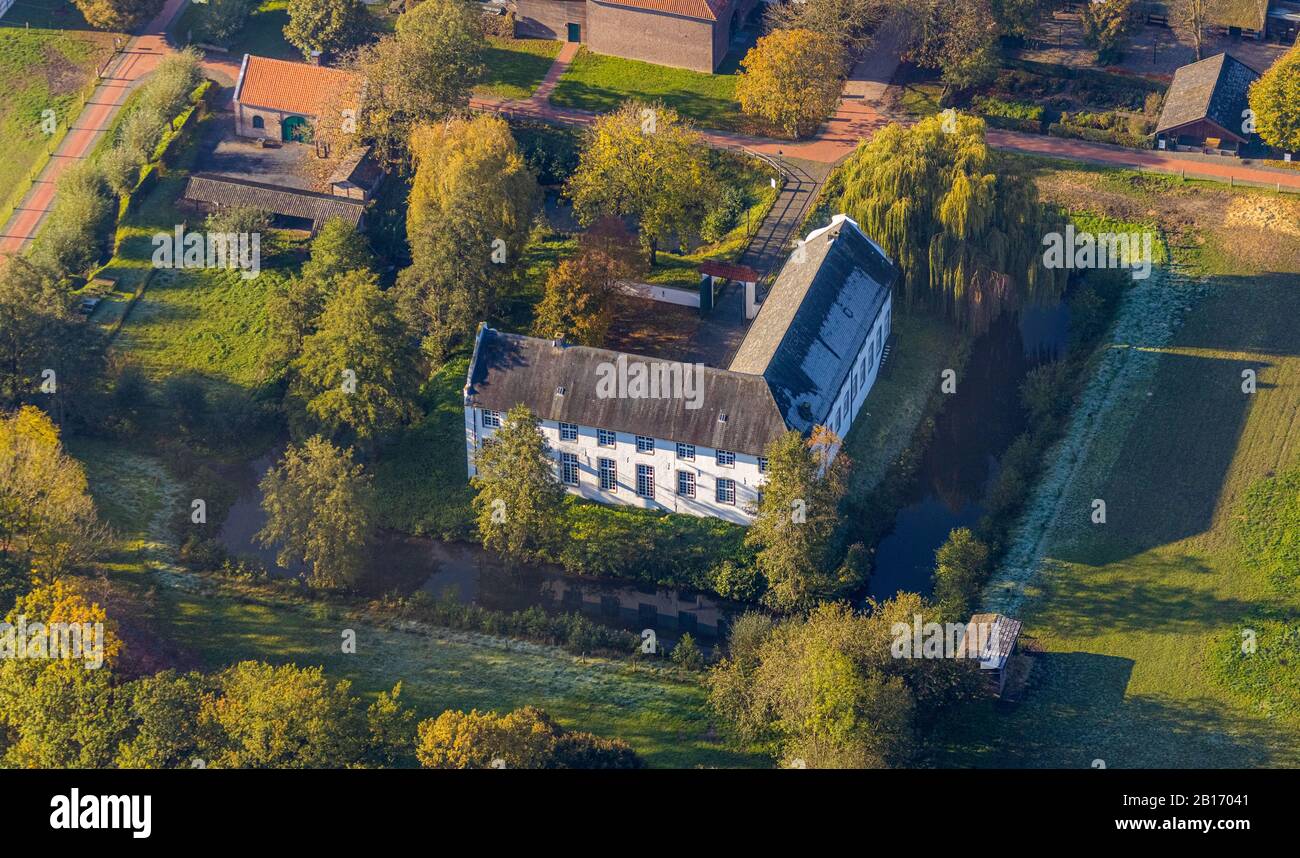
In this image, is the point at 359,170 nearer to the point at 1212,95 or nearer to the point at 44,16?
the point at 44,16

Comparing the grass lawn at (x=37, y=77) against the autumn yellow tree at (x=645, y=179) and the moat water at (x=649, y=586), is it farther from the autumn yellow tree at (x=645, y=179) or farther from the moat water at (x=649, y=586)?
the autumn yellow tree at (x=645, y=179)

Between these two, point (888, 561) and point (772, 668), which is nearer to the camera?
point (772, 668)

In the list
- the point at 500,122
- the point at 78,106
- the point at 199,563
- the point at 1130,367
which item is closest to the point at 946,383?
the point at 1130,367

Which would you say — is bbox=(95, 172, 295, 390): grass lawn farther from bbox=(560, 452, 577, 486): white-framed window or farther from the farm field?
bbox=(560, 452, 577, 486): white-framed window

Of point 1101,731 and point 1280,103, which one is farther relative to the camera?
point 1280,103

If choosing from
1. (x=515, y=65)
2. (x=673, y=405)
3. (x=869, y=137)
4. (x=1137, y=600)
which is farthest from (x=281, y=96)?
(x=1137, y=600)

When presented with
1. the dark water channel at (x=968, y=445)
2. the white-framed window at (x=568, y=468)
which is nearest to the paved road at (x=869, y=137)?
the dark water channel at (x=968, y=445)

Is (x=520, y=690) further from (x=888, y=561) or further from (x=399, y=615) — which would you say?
(x=888, y=561)
